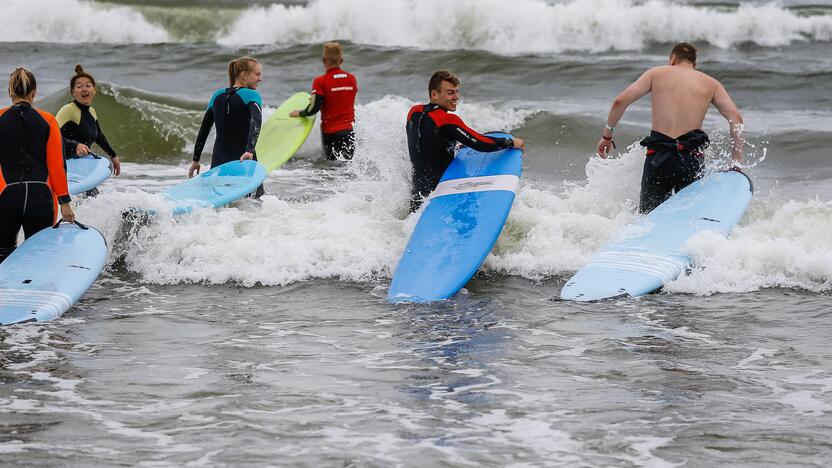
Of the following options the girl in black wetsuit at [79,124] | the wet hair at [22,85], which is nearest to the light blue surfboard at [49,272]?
the wet hair at [22,85]

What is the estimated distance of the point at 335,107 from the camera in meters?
11.4

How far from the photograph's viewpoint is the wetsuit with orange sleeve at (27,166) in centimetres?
618

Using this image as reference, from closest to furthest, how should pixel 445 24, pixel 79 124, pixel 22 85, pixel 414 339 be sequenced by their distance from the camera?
pixel 414 339 → pixel 22 85 → pixel 79 124 → pixel 445 24

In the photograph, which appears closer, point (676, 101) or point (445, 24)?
point (676, 101)

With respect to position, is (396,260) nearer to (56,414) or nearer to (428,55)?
(56,414)

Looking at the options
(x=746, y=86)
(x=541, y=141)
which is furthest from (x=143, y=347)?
(x=746, y=86)

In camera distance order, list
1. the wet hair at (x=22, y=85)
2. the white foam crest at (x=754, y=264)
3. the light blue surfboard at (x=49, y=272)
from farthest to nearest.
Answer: the white foam crest at (x=754, y=264) < the wet hair at (x=22, y=85) < the light blue surfboard at (x=49, y=272)

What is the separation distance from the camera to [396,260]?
723 centimetres

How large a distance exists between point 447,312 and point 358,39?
59.8 ft

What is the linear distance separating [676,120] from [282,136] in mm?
4755

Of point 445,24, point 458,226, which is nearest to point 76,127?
point 458,226

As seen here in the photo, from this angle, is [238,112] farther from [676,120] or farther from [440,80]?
[676,120]

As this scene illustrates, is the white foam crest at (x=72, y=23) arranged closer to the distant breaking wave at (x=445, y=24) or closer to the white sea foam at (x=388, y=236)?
the distant breaking wave at (x=445, y=24)

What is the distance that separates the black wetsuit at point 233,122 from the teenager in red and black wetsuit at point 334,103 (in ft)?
8.60
